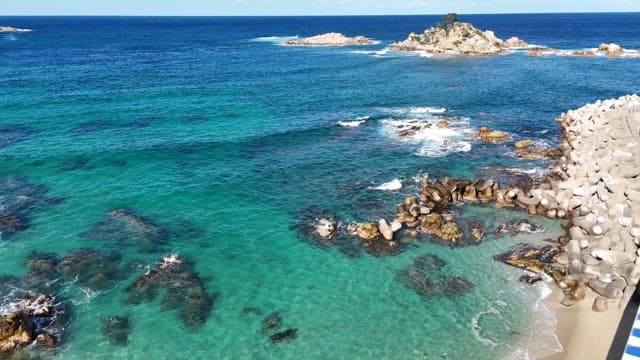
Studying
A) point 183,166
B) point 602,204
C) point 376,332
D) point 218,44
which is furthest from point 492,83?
point 218,44

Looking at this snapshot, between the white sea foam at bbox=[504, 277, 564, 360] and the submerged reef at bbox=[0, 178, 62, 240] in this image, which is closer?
the white sea foam at bbox=[504, 277, 564, 360]

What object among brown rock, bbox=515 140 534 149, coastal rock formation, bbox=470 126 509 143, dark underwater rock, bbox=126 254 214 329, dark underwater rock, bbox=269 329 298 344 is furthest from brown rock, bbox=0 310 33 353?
brown rock, bbox=515 140 534 149

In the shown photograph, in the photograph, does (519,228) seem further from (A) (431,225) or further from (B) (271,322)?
(B) (271,322)

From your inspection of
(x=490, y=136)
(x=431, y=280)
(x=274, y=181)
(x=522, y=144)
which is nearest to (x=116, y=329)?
(x=431, y=280)

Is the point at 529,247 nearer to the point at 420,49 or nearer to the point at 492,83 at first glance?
the point at 492,83

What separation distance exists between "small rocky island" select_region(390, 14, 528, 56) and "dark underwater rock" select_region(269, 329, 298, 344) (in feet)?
418

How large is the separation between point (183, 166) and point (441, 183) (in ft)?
90.8

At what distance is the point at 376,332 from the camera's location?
27.5 meters

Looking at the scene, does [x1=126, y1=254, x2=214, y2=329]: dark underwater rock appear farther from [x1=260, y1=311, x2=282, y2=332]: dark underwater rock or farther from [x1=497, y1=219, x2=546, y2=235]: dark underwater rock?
[x1=497, y1=219, x2=546, y2=235]: dark underwater rock

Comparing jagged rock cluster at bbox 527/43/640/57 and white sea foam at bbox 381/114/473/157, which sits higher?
jagged rock cluster at bbox 527/43/640/57

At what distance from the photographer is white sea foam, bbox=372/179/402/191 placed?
46219 millimetres

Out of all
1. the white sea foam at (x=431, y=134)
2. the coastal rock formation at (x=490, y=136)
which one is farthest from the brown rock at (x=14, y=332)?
the coastal rock formation at (x=490, y=136)

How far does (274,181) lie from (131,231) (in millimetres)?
15102

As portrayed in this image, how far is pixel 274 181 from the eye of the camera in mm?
48000
